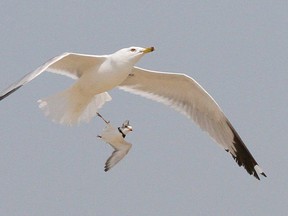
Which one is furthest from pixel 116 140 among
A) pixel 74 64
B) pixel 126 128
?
pixel 74 64

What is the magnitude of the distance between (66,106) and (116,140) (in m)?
0.75

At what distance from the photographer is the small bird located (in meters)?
8.96

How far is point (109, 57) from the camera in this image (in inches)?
335

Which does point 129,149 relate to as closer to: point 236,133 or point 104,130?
point 104,130

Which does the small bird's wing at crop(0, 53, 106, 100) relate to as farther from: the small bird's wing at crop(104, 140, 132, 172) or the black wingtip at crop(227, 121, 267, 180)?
the black wingtip at crop(227, 121, 267, 180)

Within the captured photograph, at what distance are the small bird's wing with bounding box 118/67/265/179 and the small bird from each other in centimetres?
65

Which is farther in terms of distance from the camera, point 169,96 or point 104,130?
point 169,96

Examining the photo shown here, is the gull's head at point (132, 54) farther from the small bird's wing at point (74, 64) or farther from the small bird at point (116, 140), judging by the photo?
the small bird at point (116, 140)

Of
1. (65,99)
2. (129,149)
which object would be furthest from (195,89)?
(65,99)

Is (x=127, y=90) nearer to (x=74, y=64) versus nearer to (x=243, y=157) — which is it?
(x=74, y=64)

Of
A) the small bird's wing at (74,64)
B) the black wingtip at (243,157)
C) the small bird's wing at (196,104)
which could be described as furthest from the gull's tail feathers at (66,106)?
the black wingtip at (243,157)

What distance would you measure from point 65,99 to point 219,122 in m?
1.97

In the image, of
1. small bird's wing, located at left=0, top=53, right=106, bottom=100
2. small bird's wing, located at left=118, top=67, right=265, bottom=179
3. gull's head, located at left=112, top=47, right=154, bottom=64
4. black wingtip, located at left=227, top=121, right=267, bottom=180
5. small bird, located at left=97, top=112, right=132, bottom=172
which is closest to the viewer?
gull's head, located at left=112, top=47, right=154, bottom=64

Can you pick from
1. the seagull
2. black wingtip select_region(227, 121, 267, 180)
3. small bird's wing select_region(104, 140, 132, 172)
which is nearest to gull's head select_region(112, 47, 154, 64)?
the seagull
